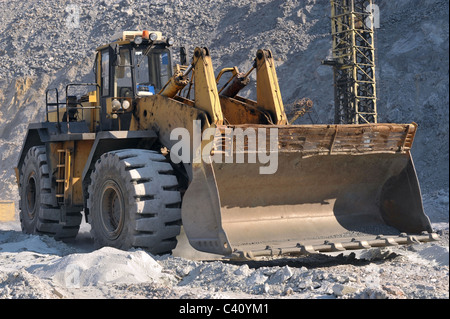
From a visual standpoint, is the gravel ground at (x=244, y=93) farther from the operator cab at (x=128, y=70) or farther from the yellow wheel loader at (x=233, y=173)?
the operator cab at (x=128, y=70)

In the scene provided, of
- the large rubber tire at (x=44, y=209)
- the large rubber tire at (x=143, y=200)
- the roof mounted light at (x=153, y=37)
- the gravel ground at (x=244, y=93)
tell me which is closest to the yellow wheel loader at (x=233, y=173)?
the large rubber tire at (x=143, y=200)

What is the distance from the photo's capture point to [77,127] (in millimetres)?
10766

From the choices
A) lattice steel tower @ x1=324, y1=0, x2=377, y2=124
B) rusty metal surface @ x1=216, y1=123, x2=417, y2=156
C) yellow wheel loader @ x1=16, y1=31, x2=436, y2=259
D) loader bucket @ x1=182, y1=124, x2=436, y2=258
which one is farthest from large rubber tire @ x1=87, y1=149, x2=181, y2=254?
lattice steel tower @ x1=324, y1=0, x2=377, y2=124

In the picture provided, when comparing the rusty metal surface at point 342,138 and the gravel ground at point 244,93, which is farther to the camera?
the rusty metal surface at point 342,138

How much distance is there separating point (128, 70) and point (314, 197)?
332cm

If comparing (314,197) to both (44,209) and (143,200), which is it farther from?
(44,209)

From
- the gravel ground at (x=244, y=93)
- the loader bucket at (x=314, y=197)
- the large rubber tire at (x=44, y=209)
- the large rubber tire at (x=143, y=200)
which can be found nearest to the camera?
the gravel ground at (x=244, y=93)

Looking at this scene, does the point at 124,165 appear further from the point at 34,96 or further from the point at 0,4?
the point at 0,4

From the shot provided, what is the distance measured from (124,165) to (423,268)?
361cm

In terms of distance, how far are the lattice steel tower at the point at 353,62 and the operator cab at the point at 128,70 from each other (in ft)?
46.4

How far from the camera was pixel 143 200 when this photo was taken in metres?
7.87

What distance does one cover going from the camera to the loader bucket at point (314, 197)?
7539mm

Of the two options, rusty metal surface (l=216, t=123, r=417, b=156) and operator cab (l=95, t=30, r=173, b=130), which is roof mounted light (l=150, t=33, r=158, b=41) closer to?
operator cab (l=95, t=30, r=173, b=130)

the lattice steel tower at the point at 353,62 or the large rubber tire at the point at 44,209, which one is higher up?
the lattice steel tower at the point at 353,62
